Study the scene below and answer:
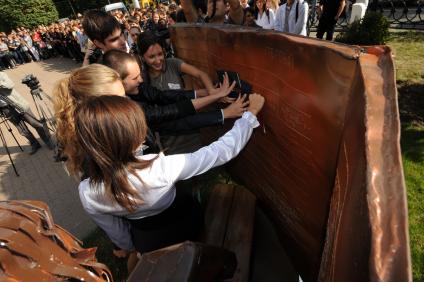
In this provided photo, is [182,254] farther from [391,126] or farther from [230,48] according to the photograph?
[230,48]

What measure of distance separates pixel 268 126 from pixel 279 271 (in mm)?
1222

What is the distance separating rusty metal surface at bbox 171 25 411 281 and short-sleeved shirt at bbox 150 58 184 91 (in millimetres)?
188

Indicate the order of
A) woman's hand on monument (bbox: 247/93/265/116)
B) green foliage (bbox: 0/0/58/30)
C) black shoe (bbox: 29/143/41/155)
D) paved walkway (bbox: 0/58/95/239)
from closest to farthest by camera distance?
woman's hand on monument (bbox: 247/93/265/116), paved walkway (bbox: 0/58/95/239), black shoe (bbox: 29/143/41/155), green foliage (bbox: 0/0/58/30)

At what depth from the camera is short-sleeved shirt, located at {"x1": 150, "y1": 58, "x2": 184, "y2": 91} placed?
271cm

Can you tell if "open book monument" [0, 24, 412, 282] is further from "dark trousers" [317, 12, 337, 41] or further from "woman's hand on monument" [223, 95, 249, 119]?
"dark trousers" [317, 12, 337, 41]

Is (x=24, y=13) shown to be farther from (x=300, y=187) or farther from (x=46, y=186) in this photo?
(x=300, y=187)

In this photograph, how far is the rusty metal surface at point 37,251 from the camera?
107cm

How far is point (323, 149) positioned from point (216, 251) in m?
0.72

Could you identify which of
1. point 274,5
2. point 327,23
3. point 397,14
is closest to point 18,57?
point 274,5

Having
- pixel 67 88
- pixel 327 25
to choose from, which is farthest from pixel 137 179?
pixel 327 25

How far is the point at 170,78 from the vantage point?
2762 mm

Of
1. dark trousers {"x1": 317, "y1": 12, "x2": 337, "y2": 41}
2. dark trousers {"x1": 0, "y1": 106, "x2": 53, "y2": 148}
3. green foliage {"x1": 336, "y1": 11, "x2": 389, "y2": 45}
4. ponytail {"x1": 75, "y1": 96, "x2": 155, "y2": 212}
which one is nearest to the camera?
ponytail {"x1": 75, "y1": 96, "x2": 155, "y2": 212}

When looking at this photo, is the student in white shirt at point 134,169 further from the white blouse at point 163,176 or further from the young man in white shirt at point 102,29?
the young man in white shirt at point 102,29

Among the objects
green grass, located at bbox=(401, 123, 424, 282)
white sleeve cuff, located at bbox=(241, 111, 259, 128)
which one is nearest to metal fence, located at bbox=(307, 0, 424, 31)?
green grass, located at bbox=(401, 123, 424, 282)
